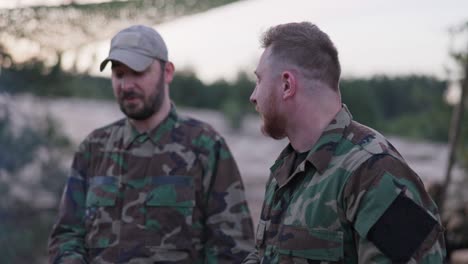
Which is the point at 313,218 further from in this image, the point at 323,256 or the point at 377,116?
the point at 377,116

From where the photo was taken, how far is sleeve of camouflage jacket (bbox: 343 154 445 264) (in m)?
1.95

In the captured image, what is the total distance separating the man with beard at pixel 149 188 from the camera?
11.0 feet

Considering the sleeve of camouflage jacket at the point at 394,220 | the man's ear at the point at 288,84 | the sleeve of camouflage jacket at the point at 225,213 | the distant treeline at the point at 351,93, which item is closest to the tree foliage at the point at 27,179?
the distant treeline at the point at 351,93

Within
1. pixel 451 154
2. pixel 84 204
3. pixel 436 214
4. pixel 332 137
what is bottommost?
pixel 451 154

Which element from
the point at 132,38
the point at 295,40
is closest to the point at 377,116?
the point at 132,38

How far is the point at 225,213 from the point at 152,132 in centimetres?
53

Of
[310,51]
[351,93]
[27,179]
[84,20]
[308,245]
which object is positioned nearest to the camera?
[308,245]

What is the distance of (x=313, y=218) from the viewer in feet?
7.02

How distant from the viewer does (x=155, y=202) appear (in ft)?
11.1

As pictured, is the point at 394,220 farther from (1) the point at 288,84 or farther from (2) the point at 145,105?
(2) the point at 145,105

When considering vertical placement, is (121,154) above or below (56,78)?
above

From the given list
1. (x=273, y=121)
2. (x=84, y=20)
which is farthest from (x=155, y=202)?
(x=84, y=20)

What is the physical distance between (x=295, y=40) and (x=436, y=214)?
66 cm

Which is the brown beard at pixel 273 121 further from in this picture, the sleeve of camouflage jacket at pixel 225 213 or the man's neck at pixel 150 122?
the man's neck at pixel 150 122
